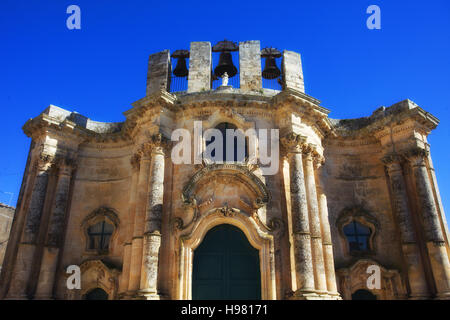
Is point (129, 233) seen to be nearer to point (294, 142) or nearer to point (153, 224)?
point (153, 224)

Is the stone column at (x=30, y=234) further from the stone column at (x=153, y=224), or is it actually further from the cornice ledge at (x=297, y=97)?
the cornice ledge at (x=297, y=97)

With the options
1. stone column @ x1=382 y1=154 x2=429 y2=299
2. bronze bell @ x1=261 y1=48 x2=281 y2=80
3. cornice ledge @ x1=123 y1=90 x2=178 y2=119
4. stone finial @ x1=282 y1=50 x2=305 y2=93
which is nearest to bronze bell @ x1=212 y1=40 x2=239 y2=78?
bronze bell @ x1=261 y1=48 x2=281 y2=80

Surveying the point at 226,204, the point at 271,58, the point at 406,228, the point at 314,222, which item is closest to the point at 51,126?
the point at 226,204

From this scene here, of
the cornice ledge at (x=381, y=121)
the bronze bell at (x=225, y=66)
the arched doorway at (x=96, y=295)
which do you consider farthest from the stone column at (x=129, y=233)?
the cornice ledge at (x=381, y=121)

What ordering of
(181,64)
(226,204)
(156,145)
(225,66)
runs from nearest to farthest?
(226,204) → (156,145) → (225,66) → (181,64)

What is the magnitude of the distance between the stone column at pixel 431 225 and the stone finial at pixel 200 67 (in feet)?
29.7

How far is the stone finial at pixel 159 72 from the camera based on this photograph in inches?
646

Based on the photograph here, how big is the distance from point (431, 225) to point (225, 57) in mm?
11153

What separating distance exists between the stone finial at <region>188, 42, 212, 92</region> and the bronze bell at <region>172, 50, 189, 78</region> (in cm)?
110

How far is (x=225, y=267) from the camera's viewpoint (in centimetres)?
1291

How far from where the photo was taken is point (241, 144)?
47.1ft

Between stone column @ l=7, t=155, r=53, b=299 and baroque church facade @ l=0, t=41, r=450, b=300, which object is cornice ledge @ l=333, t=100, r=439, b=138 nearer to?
baroque church facade @ l=0, t=41, r=450, b=300

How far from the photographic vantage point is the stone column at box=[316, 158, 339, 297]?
42.2ft

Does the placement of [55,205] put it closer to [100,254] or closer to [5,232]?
[100,254]
